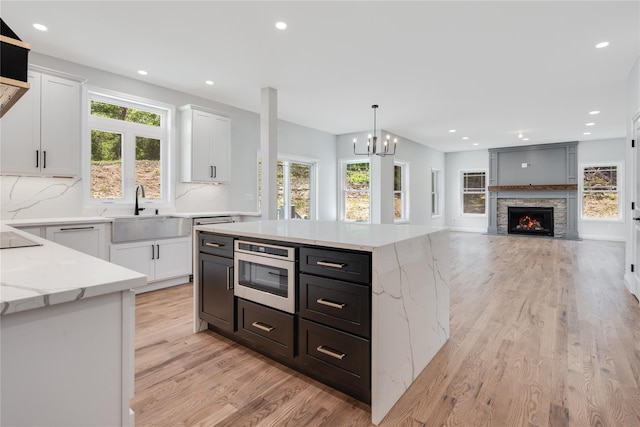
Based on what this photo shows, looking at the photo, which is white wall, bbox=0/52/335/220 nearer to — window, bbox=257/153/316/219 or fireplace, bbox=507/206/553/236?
window, bbox=257/153/316/219

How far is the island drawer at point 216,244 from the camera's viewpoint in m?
2.50

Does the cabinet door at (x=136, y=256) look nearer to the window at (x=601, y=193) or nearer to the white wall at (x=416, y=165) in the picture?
the white wall at (x=416, y=165)

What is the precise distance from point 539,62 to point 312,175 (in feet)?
16.0

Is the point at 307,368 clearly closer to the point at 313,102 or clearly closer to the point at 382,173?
the point at 313,102

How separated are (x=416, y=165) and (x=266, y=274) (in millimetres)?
8028

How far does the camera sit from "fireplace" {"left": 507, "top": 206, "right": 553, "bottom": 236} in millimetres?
9734

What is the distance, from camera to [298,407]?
1794mm

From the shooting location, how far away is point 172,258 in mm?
4254

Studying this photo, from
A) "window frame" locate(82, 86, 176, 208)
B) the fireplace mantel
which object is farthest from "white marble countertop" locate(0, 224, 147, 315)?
the fireplace mantel

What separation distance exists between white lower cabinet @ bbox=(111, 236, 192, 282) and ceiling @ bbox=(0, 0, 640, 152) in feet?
7.26

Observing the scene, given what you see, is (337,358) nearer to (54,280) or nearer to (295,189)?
(54,280)

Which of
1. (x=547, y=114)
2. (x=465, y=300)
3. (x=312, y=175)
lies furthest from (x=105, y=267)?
(x=547, y=114)

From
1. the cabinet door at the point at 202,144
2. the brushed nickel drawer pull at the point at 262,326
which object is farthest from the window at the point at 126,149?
the brushed nickel drawer pull at the point at 262,326

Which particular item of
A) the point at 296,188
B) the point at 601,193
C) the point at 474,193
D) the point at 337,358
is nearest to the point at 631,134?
the point at 337,358
